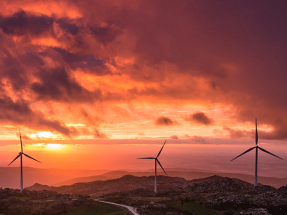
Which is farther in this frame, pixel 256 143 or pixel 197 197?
pixel 256 143

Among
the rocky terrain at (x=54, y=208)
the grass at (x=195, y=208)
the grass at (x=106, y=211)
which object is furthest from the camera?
the grass at (x=195, y=208)

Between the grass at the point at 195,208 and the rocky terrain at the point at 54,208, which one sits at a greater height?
the rocky terrain at the point at 54,208

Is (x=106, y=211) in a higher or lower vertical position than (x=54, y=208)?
lower

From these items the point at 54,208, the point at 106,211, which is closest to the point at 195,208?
the point at 106,211

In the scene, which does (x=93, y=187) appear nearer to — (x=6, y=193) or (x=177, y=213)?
(x=6, y=193)

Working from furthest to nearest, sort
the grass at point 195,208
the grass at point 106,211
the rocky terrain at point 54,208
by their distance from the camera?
the grass at point 195,208 < the rocky terrain at point 54,208 < the grass at point 106,211

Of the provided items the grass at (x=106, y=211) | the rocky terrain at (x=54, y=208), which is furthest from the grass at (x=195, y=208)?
the rocky terrain at (x=54, y=208)

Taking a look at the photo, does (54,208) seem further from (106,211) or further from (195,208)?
(195,208)

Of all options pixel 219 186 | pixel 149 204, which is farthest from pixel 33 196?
pixel 219 186

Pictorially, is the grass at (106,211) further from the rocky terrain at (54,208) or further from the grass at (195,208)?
the grass at (195,208)
